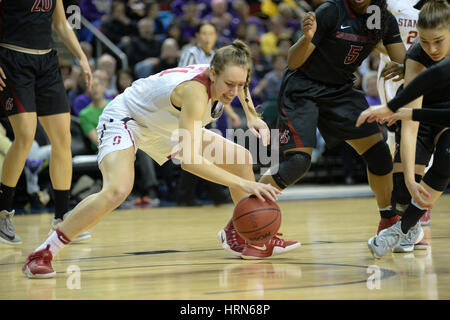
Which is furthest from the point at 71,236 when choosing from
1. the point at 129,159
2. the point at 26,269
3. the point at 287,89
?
the point at 287,89

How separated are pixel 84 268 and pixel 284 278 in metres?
1.26

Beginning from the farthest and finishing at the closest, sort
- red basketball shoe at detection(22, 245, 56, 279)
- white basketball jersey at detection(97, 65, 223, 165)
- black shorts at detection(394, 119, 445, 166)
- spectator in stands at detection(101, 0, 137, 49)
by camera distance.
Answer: spectator in stands at detection(101, 0, 137, 49) → black shorts at detection(394, 119, 445, 166) → white basketball jersey at detection(97, 65, 223, 165) → red basketball shoe at detection(22, 245, 56, 279)

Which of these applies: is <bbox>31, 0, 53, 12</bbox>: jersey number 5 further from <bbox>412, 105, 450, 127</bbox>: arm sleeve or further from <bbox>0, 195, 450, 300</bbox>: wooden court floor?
<bbox>412, 105, 450, 127</bbox>: arm sleeve

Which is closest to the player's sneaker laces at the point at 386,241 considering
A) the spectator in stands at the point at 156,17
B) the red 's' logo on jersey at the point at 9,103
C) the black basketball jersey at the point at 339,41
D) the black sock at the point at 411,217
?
the black sock at the point at 411,217

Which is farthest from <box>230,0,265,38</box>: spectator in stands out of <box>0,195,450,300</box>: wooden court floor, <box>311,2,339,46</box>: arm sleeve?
<box>311,2,339,46</box>: arm sleeve

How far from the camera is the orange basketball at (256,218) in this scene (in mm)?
3770

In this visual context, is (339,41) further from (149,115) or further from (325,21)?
(149,115)

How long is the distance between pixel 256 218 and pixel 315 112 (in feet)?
3.48

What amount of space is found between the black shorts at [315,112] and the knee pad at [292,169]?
0.25 ft

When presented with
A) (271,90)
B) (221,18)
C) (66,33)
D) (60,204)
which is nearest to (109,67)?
(271,90)

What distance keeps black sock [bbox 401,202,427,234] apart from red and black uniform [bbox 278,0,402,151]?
0.62 meters

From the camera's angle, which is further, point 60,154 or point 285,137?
point 60,154

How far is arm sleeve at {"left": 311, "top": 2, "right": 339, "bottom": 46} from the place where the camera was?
436 cm

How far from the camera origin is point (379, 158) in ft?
14.9
